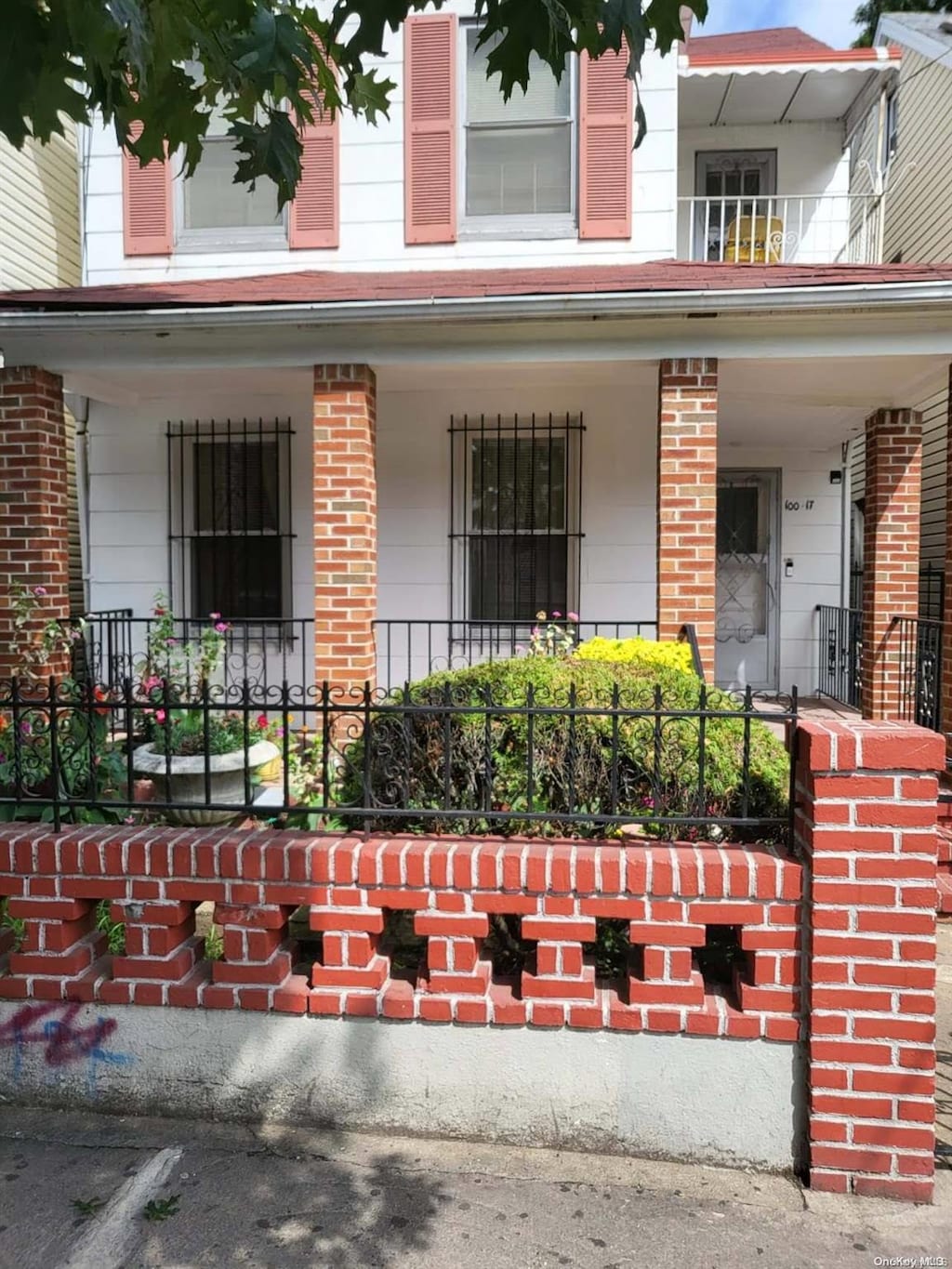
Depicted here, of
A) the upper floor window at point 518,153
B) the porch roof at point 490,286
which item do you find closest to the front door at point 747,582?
the porch roof at point 490,286

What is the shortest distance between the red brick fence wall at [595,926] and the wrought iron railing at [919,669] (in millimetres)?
4047

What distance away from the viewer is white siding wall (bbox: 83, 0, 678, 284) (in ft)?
23.4

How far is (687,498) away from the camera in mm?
5789

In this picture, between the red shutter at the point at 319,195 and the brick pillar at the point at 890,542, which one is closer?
the brick pillar at the point at 890,542

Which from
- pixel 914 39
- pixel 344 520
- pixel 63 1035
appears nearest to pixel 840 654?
pixel 344 520

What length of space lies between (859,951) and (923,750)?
57 cm

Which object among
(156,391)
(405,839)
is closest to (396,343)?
(156,391)

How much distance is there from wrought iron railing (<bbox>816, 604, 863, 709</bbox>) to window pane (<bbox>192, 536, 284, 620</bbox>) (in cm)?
549

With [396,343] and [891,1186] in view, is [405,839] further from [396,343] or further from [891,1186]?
[396,343]

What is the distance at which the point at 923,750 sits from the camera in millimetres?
2256

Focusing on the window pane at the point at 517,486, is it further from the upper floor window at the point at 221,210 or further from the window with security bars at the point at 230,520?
the upper floor window at the point at 221,210

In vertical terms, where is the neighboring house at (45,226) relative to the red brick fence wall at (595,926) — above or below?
above

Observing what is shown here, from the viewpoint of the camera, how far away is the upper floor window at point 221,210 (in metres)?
7.54

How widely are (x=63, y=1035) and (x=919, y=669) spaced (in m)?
5.94
